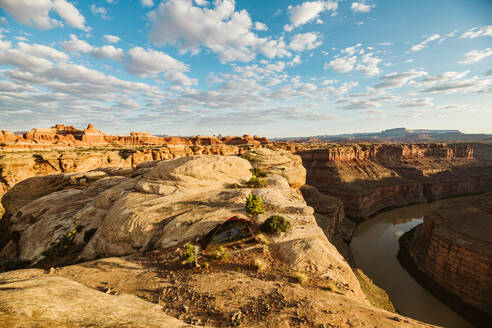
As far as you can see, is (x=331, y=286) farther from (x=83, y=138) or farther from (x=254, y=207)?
(x=83, y=138)

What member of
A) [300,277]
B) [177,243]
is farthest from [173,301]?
[300,277]

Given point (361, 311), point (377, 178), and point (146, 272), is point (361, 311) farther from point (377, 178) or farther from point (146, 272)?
point (377, 178)

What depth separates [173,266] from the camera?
8.88 m

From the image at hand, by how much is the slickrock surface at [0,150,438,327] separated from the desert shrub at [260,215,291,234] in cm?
45

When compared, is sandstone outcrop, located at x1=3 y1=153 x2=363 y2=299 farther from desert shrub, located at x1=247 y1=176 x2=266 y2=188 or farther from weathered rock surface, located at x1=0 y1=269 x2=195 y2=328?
weathered rock surface, located at x1=0 y1=269 x2=195 y2=328

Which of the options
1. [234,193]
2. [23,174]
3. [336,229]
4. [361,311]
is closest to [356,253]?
[336,229]

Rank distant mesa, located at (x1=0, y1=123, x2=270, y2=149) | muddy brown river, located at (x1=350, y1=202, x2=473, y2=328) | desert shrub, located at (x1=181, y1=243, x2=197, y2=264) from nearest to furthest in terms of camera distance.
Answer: desert shrub, located at (x1=181, y1=243, x2=197, y2=264) → muddy brown river, located at (x1=350, y1=202, x2=473, y2=328) → distant mesa, located at (x1=0, y1=123, x2=270, y2=149)

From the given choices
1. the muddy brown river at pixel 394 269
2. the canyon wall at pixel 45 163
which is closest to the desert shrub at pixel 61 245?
the canyon wall at pixel 45 163

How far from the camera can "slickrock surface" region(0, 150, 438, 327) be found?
→ 5.58m

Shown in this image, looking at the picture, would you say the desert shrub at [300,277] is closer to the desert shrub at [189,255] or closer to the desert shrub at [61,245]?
the desert shrub at [189,255]

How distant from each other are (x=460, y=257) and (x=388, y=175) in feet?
186

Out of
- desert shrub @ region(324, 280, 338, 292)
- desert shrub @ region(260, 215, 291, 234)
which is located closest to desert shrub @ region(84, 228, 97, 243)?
desert shrub @ region(260, 215, 291, 234)

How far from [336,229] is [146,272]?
136ft

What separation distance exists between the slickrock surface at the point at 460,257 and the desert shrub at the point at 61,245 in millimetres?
41984
